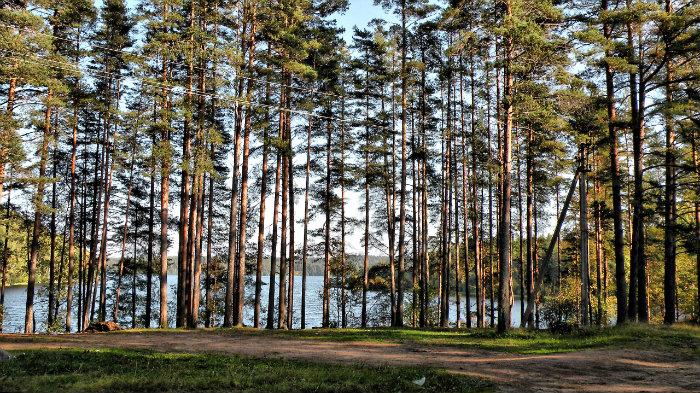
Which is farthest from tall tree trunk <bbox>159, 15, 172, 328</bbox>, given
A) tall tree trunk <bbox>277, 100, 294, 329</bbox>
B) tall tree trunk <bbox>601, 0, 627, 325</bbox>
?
tall tree trunk <bbox>601, 0, 627, 325</bbox>

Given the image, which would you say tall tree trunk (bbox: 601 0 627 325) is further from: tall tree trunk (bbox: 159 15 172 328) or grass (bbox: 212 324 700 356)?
tall tree trunk (bbox: 159 15 172 328)

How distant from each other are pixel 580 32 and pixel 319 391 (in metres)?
16.7

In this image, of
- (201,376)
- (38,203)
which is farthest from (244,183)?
(201,376)

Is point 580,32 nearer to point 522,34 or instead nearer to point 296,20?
point 522,34

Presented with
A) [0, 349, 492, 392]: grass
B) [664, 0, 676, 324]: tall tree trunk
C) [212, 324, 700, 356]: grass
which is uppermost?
[664, 0, 676, 324]: tall tree trunk

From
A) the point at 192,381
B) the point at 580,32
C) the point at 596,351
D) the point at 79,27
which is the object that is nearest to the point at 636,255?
the point at 596,351

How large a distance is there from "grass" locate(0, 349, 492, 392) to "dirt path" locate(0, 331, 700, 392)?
119 centimetres

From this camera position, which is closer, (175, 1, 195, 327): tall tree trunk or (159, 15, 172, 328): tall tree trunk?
(159, 15, 172, 328): tall tree trunk

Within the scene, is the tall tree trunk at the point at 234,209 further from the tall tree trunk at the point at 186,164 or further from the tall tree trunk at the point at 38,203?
the tall tree trunk at the point at 38,203

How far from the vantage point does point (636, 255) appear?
17938mm

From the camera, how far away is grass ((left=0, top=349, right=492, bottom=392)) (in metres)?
6.73

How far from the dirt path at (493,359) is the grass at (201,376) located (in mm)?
1195

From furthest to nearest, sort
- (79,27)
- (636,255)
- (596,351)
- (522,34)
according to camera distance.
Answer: (79,27) < (636,255) < (522,34) < (596,351)

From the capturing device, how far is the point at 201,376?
25.1 feet
